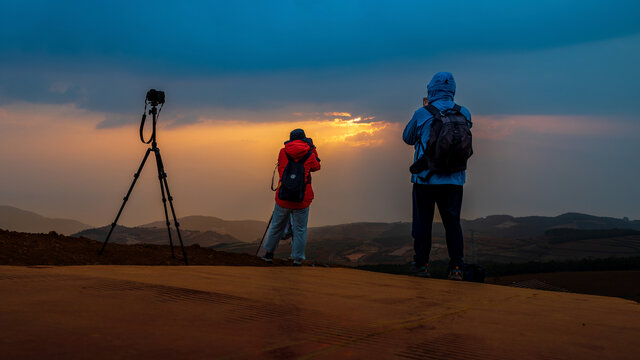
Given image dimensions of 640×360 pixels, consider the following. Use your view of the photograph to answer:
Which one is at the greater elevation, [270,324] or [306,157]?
[306,157]

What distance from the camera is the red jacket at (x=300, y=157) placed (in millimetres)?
9680

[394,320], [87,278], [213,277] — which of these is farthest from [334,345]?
[213,277]

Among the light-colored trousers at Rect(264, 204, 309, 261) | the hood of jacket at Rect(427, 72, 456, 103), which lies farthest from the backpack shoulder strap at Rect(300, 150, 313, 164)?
the hood of jacket at Rect(427, 72, 456, 103)

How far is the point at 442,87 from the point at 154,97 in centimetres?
428

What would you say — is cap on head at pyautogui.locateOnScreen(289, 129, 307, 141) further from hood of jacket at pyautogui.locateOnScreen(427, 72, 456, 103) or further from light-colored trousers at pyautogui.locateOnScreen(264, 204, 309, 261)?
hood of jacket at pyautogui.locateOnScreen(427, 72, 456, 103)

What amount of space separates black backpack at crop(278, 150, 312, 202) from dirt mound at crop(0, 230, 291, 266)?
4.42 ft

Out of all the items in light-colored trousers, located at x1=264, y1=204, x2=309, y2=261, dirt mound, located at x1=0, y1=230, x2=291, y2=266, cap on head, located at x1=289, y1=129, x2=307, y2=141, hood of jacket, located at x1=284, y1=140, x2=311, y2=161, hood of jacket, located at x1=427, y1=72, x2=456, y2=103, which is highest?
hood of jacket, located at x1=427, y1=72, x2=456, y2=103

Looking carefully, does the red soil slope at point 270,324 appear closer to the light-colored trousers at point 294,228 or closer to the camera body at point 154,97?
the camera body at point 154,97

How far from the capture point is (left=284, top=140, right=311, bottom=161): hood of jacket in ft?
31.7

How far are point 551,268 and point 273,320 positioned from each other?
12085mm

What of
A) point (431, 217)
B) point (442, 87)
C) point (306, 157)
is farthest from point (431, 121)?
point (306, 157)

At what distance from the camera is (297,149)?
31.7 ft

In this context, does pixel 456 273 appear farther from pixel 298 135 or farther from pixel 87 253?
pixel 87 253

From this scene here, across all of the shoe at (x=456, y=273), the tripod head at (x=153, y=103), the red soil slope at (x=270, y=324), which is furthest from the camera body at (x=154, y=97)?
the shoe at (x=456, y=273)
